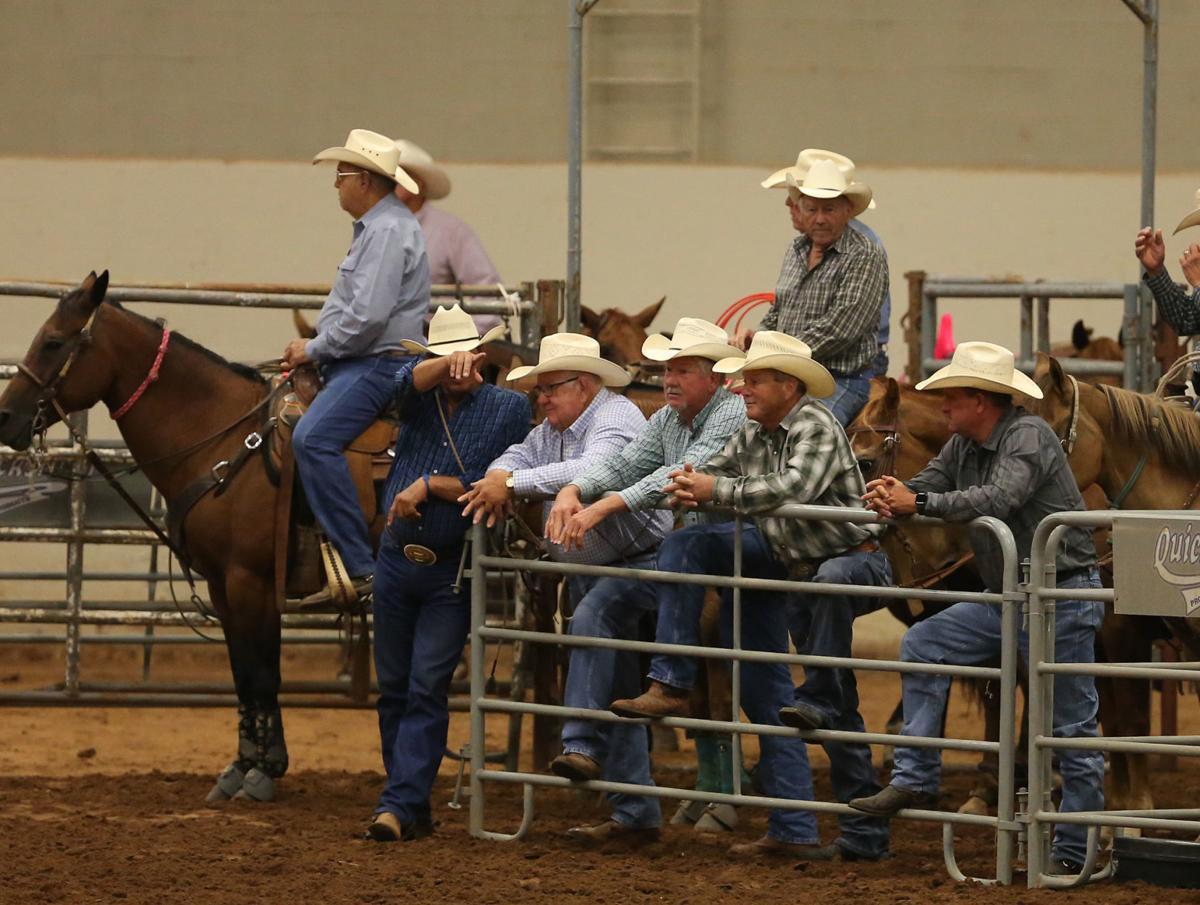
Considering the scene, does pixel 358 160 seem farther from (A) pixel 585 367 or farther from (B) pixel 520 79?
(B) pixel 520 79

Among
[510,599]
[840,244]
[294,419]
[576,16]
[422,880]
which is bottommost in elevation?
[422,880]

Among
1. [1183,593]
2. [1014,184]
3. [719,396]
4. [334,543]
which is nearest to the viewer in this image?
[1183,593]

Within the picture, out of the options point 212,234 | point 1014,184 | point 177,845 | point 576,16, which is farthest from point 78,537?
point 1014,184

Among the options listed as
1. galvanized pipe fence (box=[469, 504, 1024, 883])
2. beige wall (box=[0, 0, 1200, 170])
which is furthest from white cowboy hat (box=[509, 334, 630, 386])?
beige wall (box=[0, 0, 1200, 170])

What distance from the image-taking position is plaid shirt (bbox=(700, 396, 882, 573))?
6.43 metres

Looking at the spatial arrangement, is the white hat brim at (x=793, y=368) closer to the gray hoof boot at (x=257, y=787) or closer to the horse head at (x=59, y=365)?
the gray hoof boot at (x=257, y=787)

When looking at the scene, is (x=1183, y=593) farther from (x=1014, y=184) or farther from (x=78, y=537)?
(x=1014, y=184)

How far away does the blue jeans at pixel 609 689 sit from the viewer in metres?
6.91

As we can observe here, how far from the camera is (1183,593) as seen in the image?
594 centimetres

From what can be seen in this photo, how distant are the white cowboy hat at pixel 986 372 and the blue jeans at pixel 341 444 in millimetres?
2427

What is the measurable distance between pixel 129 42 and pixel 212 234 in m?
1.30

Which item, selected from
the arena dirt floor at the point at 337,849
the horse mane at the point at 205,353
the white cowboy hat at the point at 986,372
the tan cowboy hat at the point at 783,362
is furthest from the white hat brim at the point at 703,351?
the horse mane at the point at 205,353

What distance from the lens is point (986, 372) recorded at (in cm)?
629

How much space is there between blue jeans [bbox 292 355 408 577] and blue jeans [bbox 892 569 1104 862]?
2.47 metres
